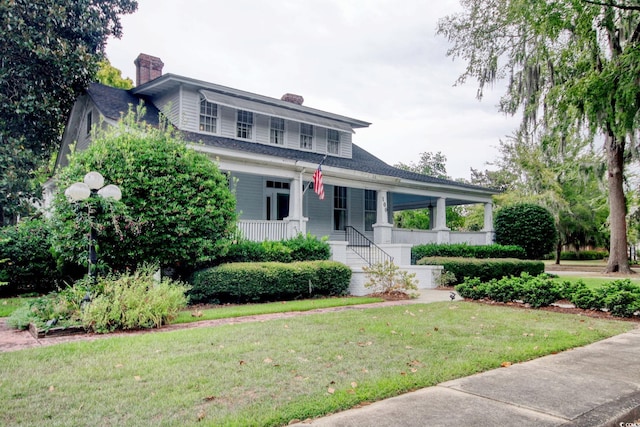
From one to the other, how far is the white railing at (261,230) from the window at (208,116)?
4353 millimetres

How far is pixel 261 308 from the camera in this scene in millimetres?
8992

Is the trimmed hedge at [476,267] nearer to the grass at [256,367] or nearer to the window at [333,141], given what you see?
the window at [333,141]

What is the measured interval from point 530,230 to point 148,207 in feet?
56.1

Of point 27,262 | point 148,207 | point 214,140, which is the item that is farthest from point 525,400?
point 214,140

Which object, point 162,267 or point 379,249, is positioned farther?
point 379,249

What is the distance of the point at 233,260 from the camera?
1103 cm

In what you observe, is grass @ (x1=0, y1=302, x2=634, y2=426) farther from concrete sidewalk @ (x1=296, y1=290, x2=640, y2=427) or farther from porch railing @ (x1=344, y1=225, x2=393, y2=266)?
porch railing @ (x1=344, y1=225, x2=393, y2=266)

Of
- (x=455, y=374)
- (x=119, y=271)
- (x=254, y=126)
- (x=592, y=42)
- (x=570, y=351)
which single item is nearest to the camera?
(x=455, y=374)

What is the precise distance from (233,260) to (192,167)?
8.18 ft

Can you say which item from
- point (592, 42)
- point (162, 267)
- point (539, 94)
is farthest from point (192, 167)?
point (539, 94)

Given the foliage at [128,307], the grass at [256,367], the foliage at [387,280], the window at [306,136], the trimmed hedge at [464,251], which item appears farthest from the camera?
the window at [306,136]

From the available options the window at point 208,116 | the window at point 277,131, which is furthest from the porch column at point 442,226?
the window at point 208,116

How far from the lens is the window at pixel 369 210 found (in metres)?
20.0

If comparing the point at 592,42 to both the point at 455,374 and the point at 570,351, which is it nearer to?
the point at 570,351
